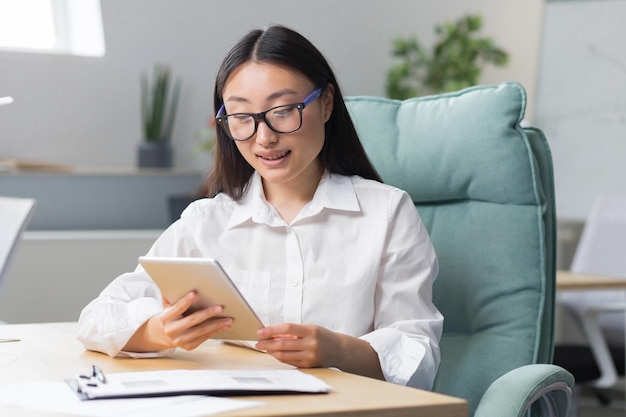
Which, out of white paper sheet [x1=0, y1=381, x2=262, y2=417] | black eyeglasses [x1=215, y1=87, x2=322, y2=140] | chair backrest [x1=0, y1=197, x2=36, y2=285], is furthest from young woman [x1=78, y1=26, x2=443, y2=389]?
chair backrest [x1=0, y1=197, x2=36, y2=285]

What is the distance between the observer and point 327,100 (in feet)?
5.61

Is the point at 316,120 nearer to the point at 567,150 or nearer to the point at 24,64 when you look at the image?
the point at 24,64

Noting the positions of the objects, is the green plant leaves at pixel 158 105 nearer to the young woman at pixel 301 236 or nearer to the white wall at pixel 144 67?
the white wall at pixel 144 67

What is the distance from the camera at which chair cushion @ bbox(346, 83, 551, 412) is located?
1.78 meters

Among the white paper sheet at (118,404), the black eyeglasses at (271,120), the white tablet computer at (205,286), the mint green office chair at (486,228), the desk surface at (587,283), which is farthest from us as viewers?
the desk surface at (587,283)

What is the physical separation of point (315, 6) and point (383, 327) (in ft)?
11.4

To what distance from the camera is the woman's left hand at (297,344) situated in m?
1.31

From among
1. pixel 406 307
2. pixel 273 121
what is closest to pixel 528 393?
pixel 406 307

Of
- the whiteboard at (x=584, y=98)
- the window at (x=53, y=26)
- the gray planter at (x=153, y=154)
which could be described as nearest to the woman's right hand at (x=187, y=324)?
the gray planter at (x=153, y=154)

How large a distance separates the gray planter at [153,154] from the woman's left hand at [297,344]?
3.05 metres

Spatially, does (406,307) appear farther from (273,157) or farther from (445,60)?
(445,60)

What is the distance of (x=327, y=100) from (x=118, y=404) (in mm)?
817

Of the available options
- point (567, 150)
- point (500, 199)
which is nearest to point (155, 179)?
point (567, 150)

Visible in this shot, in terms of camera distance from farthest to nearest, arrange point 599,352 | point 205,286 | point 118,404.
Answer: point 599,352 < point 205,286 < point 118,404
